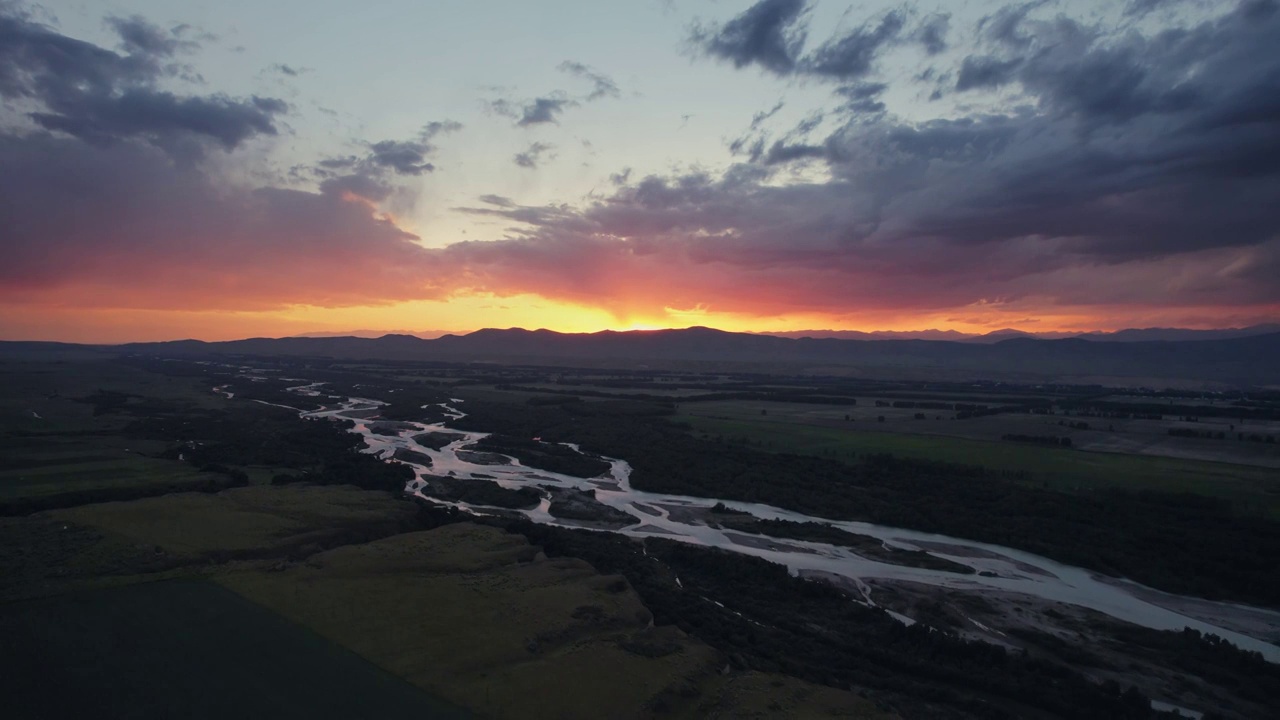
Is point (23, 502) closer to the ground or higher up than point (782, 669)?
higher up


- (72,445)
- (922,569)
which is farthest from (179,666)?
(72,445)

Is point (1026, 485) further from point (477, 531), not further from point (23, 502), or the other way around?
point (23, 502)

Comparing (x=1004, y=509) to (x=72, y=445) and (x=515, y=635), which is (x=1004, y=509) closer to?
(x=515, y=635)

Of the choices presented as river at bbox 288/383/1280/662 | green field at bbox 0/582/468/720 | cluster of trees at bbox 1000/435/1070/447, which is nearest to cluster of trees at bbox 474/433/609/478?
river at bbox 288/383/1280/662

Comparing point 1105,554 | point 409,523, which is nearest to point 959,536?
point 1105,554

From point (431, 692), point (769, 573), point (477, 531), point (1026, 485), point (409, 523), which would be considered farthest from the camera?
point (1026, 485)
